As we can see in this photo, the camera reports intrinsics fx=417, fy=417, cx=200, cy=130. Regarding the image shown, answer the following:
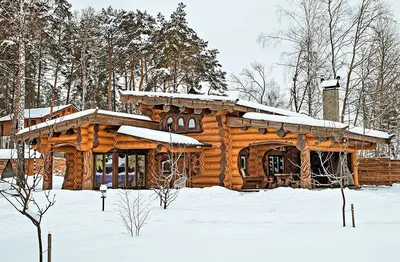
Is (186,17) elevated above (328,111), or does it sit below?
above

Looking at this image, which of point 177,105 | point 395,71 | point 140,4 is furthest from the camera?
point 140,4

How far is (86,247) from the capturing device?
5.93 meters

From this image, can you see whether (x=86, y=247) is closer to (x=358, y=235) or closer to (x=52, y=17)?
(x=358, y=235)

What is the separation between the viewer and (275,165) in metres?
19.3

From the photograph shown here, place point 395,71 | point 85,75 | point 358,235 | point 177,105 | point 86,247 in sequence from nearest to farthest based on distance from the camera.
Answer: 1. point 86,247
2. point 358,235
3. point 177,105
4. point 395,71
5. point 85,75

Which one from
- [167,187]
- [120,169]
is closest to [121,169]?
[120,169]

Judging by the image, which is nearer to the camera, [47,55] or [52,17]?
[52,17]

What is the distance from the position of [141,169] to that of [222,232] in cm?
1005

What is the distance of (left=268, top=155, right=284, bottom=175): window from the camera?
19.1 meters

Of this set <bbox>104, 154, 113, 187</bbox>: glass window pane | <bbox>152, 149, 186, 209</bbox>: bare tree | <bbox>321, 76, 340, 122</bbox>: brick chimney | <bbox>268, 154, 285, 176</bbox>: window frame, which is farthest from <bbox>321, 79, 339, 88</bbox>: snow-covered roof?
<bbox>104, 154, 113, 187</bbox>: glass window pane

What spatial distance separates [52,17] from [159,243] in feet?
74.7

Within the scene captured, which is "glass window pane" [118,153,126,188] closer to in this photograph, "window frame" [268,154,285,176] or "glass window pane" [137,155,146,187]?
"glass window pane" [137,155,146,187]

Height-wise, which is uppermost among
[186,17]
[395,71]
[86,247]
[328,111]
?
[186,17]

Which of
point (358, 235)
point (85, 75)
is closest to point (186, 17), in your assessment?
point (85, 75)
